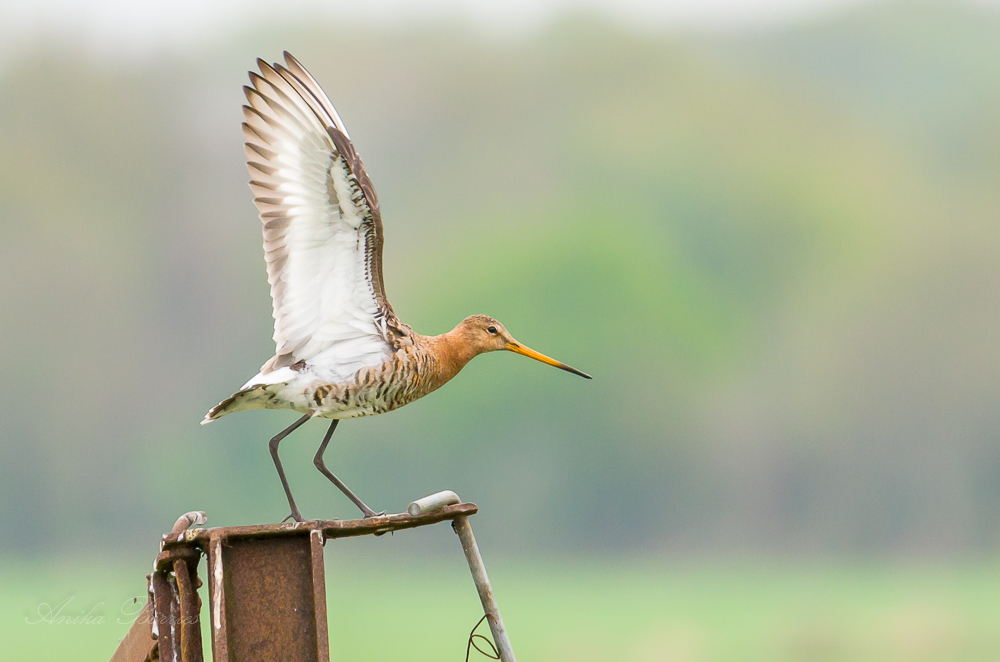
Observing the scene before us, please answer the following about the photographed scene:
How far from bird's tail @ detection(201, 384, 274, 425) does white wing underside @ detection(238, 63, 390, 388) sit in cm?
8

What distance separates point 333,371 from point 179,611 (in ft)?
6.75

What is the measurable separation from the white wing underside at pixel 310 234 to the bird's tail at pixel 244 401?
8 cm

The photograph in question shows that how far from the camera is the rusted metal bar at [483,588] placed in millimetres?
3846

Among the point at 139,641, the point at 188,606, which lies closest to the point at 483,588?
the point at 188,606

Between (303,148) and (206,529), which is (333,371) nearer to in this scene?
(303,148)

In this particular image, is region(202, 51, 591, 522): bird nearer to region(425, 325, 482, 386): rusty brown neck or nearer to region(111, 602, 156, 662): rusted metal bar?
region(425, 325, 482, 386): rusty brown neck

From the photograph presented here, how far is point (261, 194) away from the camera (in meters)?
5.31

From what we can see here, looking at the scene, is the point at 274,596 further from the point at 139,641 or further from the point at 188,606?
the point at 139,641

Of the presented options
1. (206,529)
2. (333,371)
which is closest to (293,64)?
(333,371)

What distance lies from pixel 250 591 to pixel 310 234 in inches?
97.3

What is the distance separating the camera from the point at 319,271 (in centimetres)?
543

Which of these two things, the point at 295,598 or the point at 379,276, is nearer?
the point at 295,598

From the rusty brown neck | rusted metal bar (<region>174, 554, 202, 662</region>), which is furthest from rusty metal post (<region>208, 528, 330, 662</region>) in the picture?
the rusty brown neck

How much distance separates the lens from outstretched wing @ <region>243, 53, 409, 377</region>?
5.16m
